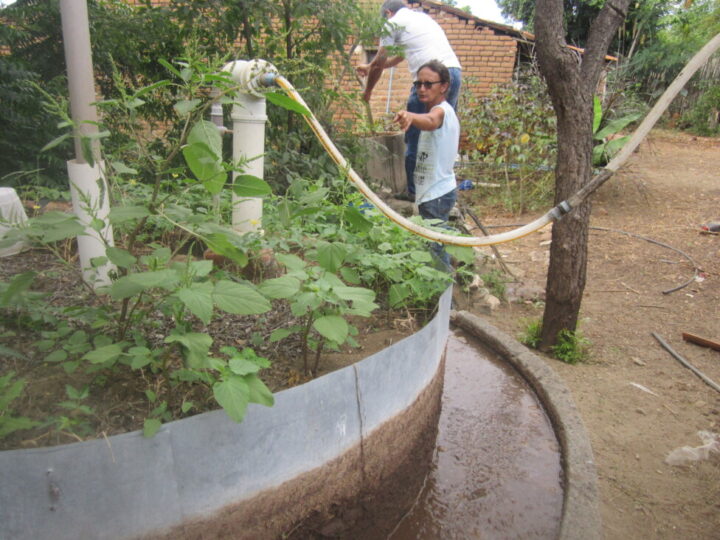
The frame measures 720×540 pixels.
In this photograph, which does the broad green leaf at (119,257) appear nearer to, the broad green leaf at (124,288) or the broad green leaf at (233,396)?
the broad green leaf at (124,288)

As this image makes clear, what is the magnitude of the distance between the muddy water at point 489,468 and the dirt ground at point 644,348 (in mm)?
247

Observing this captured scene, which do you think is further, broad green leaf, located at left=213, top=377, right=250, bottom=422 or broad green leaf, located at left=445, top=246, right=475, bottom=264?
broad green leaf, located at left=445, top=246, right=475, bottom=264

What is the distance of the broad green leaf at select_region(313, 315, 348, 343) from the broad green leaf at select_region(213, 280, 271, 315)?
23cm

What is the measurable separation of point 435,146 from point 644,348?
2.04 meters

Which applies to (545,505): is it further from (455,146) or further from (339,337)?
(455,146)

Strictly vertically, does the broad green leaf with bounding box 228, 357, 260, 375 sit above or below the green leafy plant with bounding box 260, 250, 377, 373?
below

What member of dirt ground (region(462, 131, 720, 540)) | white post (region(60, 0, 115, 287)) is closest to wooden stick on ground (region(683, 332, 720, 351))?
dirt ground (region(462, 131, 720, 540))

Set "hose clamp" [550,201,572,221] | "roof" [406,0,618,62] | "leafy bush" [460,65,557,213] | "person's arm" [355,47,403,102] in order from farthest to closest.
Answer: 1. "roof" [406,0,618,62]
2. "leafy bush" [460,65,557,213]
3. "person's arm" [355,47,403,102]
4. "hose clamp" [550,201,572,221]

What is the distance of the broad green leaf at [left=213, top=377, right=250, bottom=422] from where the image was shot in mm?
1210

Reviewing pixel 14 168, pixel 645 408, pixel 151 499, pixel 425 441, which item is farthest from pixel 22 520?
pixel 14 168

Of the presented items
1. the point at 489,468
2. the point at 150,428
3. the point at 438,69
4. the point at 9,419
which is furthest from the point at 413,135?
the point at 9,419

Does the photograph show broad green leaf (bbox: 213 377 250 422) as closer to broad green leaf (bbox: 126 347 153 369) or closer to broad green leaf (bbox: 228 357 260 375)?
broad green leaf (bbox: 228 357 260 375)

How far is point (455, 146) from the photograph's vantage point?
3.68 m

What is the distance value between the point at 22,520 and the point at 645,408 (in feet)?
9.44
